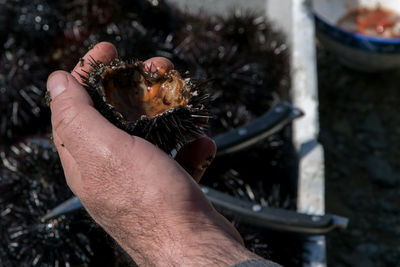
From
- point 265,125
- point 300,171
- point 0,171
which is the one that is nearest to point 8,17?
point 0,171

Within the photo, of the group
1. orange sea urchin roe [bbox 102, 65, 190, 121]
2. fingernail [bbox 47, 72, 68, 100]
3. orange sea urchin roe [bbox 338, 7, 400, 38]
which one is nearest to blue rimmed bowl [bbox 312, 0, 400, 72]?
orange sea urchin roe [bbox 338, 7, 400, 38]

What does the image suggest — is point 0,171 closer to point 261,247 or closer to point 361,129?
point 261,247

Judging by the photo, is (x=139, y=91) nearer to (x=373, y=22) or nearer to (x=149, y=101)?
(x=149, y=101)

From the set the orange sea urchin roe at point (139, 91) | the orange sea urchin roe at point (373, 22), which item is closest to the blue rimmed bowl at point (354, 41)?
the orange sea urchin roe at point (373, 22)

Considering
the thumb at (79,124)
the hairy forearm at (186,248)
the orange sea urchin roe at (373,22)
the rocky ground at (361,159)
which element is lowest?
the rocky ground at (361,159)

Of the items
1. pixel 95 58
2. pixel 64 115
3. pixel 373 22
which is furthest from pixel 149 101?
pixel 373 22

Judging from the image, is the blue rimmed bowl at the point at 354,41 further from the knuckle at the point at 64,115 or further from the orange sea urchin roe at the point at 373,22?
the knuckle at the point at 64,115
